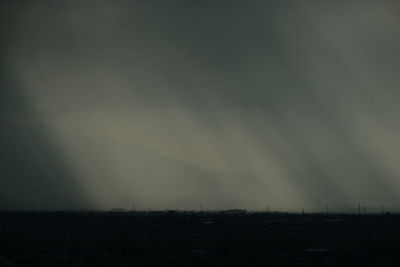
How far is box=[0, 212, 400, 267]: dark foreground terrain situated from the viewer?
73.3m

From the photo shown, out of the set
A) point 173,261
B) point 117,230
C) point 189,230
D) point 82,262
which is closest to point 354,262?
point 173,261

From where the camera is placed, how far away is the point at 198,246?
9075 centimetres

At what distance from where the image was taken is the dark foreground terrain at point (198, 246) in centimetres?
7331

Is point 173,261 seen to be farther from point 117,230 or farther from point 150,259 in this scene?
point 117,230

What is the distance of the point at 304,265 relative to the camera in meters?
70.1

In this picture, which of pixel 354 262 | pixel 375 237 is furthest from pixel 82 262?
pixel 375 237

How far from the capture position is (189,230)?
120 meters

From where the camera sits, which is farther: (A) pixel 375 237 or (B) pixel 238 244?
(A) pixel 375 237

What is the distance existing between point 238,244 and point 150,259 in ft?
72.5

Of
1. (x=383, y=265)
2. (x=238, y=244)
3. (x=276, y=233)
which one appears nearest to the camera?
(x=383, y=265)

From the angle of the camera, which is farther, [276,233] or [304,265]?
[276,233]

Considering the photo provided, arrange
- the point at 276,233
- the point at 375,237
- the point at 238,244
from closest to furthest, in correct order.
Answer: the point at 238,244 < the point at 375,237 < the point at 276,233

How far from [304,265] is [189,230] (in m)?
52.1

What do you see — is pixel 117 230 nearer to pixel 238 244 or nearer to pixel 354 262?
pixel 238 244
